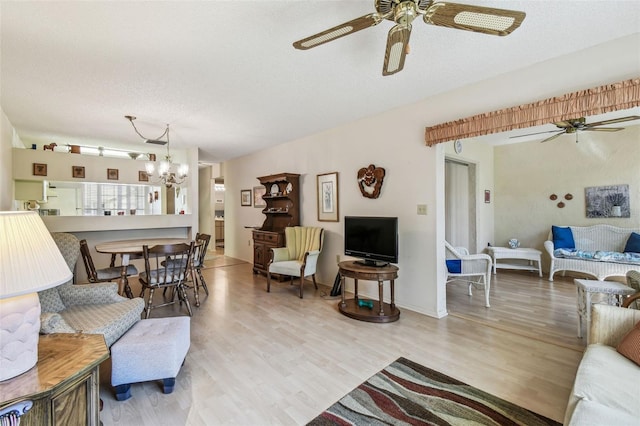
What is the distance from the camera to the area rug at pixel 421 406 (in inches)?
65.7

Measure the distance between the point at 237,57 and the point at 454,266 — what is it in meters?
3.27

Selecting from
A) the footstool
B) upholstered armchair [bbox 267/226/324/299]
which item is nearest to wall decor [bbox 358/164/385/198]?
upholstered armchair [bbox 267/226/324/299]

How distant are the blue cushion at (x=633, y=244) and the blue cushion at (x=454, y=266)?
3176 millimetres

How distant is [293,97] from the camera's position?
323 centimetres

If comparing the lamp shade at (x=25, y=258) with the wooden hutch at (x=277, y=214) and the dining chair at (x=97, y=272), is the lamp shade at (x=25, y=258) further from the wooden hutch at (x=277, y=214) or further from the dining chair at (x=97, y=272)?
the wooden hutch at (x=277, y=214)

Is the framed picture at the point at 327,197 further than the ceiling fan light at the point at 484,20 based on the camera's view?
Yes

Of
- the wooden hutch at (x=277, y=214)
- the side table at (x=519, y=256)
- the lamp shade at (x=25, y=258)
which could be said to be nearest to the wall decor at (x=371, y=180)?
the wooden hutch at (x=277, y=214)

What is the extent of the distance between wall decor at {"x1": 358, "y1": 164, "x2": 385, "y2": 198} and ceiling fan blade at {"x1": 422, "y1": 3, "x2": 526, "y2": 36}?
90.9 inches

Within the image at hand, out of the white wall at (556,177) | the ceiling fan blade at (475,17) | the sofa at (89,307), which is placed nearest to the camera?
the ceiling fan blade at (475,17)

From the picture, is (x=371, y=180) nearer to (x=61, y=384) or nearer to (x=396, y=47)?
(x=396, y=47)

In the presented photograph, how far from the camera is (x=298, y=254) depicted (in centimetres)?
480

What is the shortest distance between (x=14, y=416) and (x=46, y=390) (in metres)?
0.09

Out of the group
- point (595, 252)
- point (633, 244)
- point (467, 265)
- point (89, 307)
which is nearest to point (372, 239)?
point (467, 265)

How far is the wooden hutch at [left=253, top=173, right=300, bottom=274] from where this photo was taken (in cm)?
509
